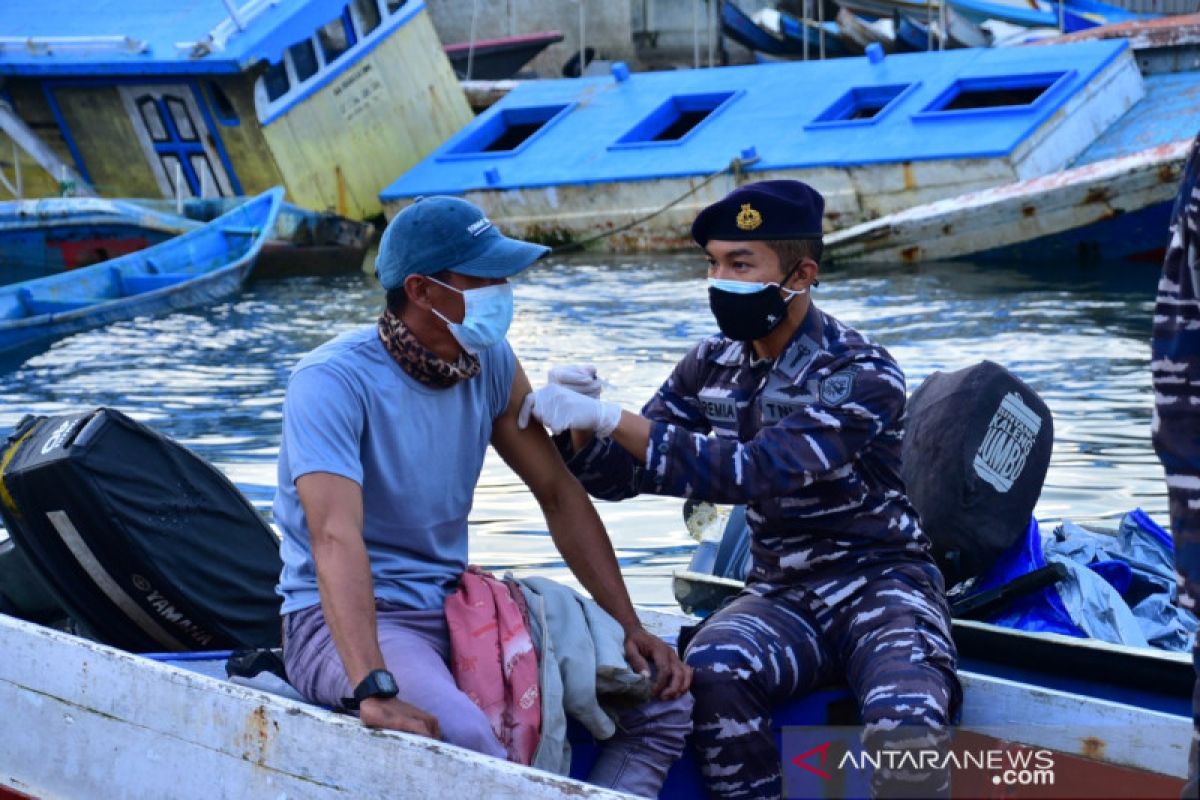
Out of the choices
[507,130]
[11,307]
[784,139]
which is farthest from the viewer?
[507,130]

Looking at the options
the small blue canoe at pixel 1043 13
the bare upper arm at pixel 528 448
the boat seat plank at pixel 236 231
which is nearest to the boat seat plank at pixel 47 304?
the boat seat plank at pixel 236 231

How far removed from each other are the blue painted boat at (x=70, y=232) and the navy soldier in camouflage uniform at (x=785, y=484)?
12.7m

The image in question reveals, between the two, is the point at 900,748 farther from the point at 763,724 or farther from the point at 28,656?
the point at 28,656

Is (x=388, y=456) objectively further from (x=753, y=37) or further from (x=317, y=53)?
(x=753, y=37)

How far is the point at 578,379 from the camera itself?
3.73 metres

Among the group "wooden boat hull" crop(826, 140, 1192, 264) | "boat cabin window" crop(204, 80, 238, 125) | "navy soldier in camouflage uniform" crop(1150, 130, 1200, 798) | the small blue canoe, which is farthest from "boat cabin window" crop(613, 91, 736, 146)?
"navy soldier in camouflage uniform" crop(1150, 130, 1200, 798)

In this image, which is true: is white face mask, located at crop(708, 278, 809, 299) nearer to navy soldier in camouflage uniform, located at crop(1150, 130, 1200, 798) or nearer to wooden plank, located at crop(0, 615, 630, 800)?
wooden plank, located at crop(0, 615, 630, 800)

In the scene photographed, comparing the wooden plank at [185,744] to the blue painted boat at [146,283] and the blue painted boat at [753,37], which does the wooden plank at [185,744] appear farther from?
the blue painted boat at [753,37]

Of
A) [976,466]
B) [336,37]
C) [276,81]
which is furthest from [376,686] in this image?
[336,37]

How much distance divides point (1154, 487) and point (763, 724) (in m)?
5.01

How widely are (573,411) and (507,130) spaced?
17.5 m

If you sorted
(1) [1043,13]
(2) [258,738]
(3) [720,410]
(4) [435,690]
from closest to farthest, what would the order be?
(4) [435,690]
(2) [258,738]
(3) [720,410]
(1) [1043,13]

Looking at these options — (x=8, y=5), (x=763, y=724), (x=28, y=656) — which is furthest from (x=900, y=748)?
(x=8, y=5)

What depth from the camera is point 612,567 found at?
394 centimetres
